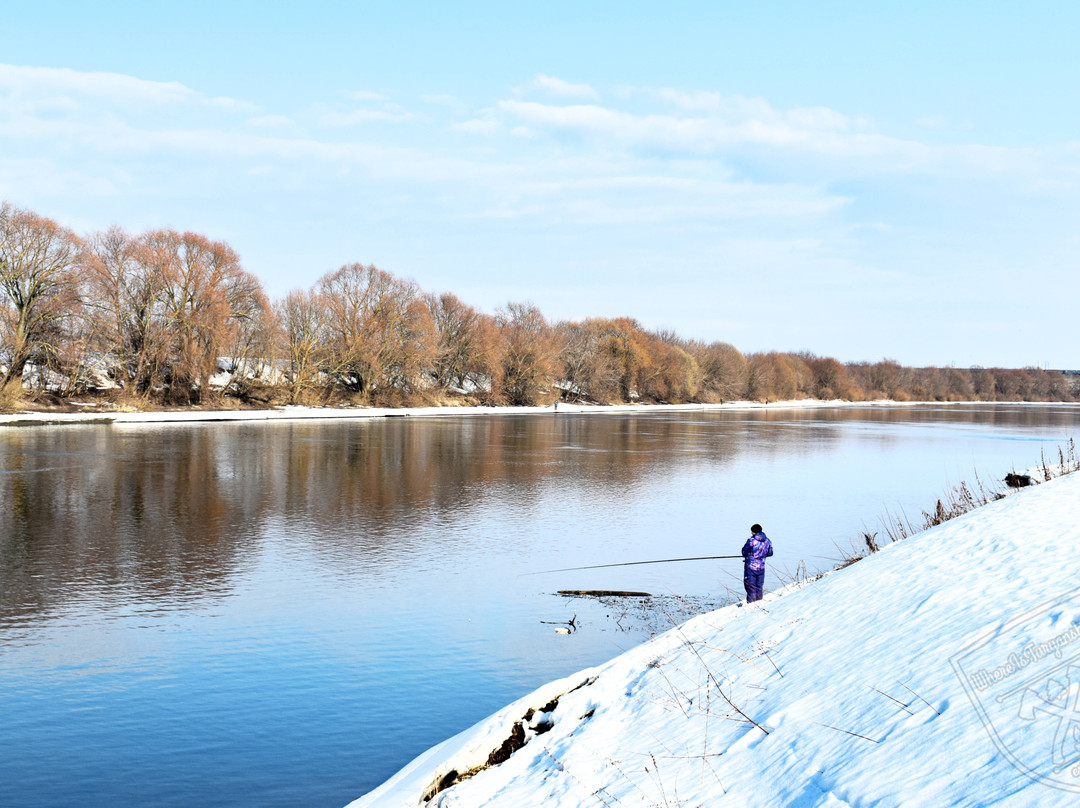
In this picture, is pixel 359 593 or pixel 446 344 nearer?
pixel 359 593

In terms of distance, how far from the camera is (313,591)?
12.7 m

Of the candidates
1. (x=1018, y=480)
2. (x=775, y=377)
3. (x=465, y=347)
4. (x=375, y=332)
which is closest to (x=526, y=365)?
(x=465, y=347)

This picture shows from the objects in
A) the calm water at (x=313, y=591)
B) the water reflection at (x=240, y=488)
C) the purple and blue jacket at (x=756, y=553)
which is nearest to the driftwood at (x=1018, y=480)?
the calm water at (x=313, y=591)

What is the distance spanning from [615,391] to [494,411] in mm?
32730

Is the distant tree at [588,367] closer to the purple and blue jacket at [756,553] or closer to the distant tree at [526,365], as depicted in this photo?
the distant tree at [526,365]

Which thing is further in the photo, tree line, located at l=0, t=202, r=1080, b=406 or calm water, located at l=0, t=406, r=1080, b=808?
tree line, located at l=0, t=202, r=1080, b=406

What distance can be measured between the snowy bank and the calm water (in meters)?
1.50

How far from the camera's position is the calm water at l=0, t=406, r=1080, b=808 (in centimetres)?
740

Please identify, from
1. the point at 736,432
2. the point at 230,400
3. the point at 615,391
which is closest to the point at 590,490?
the point at 736,432

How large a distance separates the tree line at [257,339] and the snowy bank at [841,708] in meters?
54.9

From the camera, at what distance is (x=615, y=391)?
11319 centimetres

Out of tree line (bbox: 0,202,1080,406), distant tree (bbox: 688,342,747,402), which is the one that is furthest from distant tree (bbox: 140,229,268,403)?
distant tree (bbox: 688,342,747,402)

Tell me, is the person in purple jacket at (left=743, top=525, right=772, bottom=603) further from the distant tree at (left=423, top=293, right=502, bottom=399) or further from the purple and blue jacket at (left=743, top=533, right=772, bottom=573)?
the distant tree at (left=423, top=293, right=502, bottom=399)

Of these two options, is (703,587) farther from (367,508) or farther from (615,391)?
(615,391)
